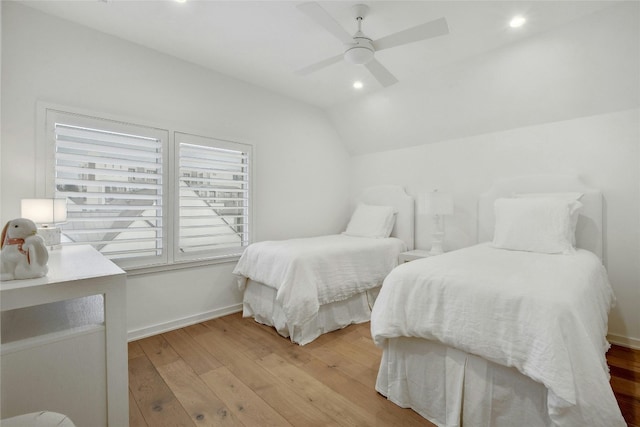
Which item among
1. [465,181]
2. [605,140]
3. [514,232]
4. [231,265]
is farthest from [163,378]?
[605,140]

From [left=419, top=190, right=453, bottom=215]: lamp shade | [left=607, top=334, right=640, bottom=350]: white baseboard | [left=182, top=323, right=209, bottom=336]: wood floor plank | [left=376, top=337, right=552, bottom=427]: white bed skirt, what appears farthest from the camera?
[left=419, top=190, right=453, bottom=215]: lamp shade

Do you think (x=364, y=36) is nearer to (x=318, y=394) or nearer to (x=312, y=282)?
(x=312, y=282)

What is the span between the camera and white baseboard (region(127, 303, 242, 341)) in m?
2.52

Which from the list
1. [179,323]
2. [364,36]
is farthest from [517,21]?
[179,323]

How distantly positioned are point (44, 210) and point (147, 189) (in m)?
0.80

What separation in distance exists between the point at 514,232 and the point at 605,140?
3.73 ft

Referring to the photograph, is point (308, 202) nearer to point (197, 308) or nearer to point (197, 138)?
point (197, 138)

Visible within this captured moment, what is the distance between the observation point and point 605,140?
245 centimetres

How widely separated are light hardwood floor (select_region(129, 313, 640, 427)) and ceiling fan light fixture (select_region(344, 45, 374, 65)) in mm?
2191

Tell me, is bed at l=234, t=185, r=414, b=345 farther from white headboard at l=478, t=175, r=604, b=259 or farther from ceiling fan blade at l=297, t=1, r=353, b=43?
ceiling fan blade at l=297, t=1, r=353, b=43

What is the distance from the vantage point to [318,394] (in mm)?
1761

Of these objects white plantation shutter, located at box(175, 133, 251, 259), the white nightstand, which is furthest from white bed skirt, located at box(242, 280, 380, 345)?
white plantation shutter, located at box(175, 133, 251, 259)

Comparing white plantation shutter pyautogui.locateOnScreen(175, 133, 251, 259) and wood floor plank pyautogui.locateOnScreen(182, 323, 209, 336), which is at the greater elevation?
white plantation shutter pyautogui.locateOnScreen(175, 133, 251, 259)

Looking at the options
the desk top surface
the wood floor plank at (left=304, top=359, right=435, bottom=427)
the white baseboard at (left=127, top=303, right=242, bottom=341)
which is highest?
the desk top surface
